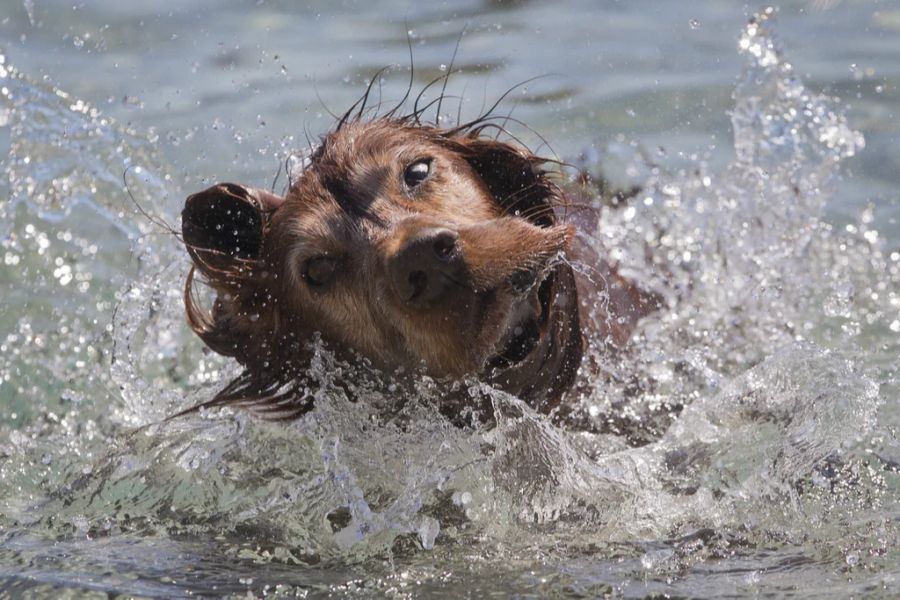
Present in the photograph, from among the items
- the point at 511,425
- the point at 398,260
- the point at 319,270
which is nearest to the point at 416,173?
the point at 319,270

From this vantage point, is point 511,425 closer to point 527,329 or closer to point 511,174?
point 527,329

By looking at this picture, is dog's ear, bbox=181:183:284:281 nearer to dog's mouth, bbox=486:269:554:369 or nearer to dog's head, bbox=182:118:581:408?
dog's head, bbox=182:118:581:408

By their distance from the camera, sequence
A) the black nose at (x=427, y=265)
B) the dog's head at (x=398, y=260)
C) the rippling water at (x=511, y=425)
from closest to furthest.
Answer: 1. the black nose at (x=427, y=265)
2. the dog's head at (x=398, y=260)
3. the rippling water at (x=511, y=425)

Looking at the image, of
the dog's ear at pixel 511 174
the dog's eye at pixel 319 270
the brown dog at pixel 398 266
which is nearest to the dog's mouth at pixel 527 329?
the brown dog at pixel 398 266

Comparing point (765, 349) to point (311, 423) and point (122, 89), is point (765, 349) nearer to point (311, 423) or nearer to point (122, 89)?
point (311, 423)

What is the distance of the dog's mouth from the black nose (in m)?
0.44

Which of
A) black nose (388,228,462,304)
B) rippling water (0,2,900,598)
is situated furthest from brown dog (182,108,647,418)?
rippling water (0,2,900,598)

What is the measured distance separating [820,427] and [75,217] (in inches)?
166

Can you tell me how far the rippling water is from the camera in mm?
3998

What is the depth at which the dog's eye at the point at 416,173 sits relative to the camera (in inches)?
166

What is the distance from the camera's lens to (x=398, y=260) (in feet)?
12.0

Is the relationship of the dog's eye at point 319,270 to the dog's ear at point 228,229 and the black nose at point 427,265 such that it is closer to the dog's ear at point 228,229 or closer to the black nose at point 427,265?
the dog's ear at point 228,229

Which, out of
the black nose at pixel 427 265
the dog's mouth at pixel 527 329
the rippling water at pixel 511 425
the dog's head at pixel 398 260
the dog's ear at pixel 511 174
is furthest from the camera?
the dog's ear at pixel 511 174

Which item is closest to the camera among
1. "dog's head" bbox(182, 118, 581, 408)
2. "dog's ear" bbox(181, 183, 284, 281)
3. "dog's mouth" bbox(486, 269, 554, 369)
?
"dog's head" bbox(182, 118, 581, 408)
